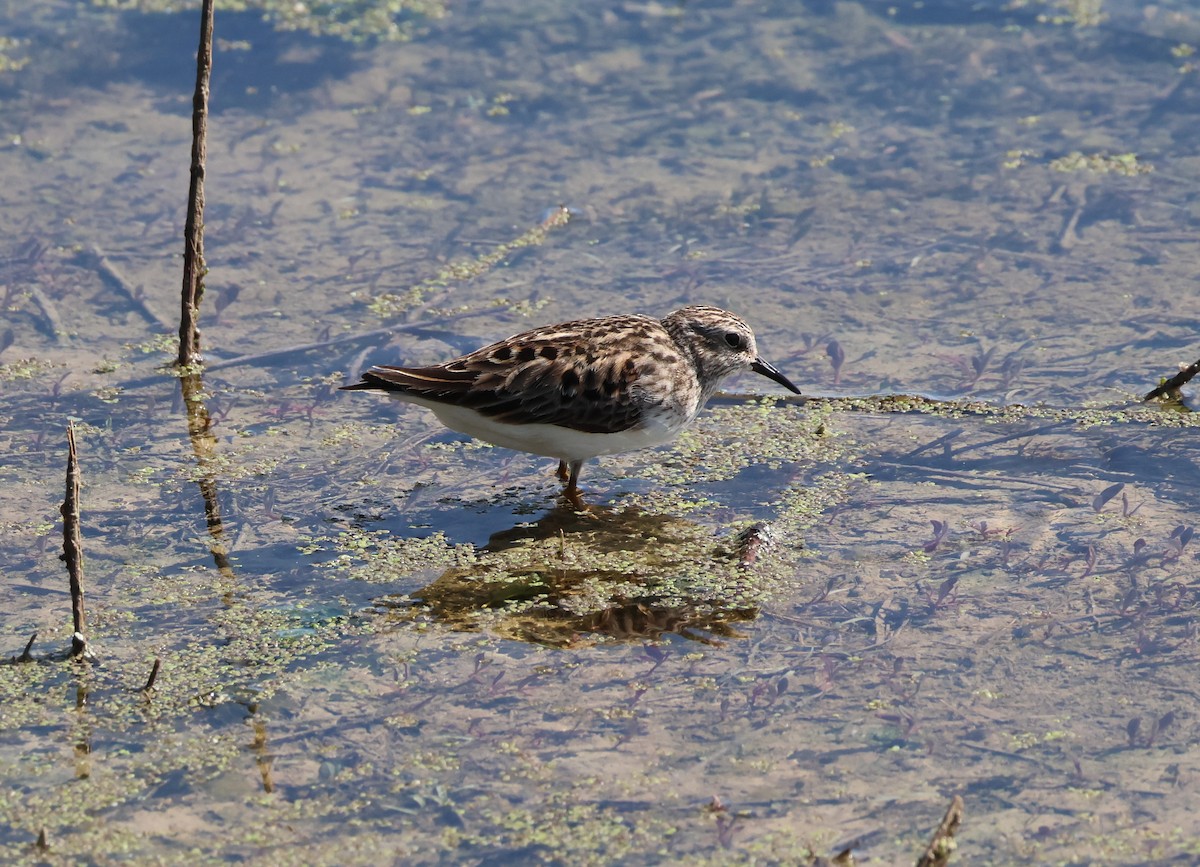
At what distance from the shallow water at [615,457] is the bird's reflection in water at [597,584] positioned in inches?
1.2

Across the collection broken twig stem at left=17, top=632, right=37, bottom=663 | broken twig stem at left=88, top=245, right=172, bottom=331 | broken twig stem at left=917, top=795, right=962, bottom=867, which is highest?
broken twig stem at left=917, top=795, right=962, bottom=867

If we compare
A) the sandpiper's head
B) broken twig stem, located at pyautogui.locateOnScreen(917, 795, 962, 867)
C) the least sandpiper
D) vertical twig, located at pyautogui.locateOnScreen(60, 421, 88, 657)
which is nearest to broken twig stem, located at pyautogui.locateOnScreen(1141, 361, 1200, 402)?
the sandpiper's head

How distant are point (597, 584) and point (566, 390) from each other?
115 cm

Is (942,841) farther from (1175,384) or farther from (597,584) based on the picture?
(1175,384)

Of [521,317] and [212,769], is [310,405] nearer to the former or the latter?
[521,317]

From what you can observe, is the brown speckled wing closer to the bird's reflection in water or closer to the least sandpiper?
the least sandpiper

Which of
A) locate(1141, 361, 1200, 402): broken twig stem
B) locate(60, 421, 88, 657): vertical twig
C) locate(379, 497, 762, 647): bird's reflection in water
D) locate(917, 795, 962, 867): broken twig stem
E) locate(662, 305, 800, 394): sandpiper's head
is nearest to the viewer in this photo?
locate(917, 795, 962, 867): broken twig stem

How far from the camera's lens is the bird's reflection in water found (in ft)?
23.4

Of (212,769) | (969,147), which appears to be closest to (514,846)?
(212,769)

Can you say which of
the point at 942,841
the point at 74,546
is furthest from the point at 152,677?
the point at 942,841

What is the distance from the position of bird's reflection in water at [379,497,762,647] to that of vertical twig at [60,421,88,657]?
141 cm

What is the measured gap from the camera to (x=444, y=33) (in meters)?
15.4

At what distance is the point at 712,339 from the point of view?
349 inches

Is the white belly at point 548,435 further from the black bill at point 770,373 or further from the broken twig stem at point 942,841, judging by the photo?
the broken twig stem at point 942,841
